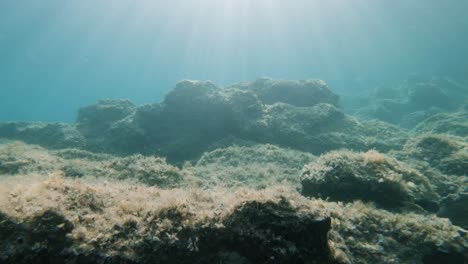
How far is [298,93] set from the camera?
18.6m

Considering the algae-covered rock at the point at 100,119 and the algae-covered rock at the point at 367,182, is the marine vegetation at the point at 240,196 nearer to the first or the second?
the algae-covered rock at the point at 367,182

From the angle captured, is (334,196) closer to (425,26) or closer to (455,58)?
(455,58)

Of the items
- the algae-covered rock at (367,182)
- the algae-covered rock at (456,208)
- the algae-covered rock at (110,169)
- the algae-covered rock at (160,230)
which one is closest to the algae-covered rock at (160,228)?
the algae-covered rock at (160,230)

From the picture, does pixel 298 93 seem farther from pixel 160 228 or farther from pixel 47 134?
pixel 47 134

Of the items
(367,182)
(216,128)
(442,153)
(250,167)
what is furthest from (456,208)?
(216,128)

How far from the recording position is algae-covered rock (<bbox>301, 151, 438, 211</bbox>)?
225 inches

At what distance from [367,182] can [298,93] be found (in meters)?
13.6

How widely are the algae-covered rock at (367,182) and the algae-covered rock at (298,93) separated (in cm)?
1233

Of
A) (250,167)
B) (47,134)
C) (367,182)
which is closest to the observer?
(367,182)

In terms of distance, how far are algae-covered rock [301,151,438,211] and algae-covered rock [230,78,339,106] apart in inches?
485

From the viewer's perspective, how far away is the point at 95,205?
10.8 feet

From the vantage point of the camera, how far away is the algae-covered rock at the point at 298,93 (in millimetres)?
18453

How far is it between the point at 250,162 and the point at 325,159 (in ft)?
13.8

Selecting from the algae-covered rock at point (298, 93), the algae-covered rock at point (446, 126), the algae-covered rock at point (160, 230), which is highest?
the algae-covered rock at point (298, 93)
